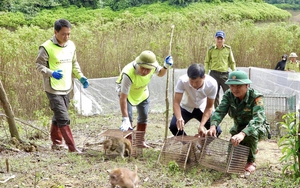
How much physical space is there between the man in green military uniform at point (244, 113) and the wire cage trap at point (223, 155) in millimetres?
127

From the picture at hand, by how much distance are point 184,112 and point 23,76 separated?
18.5 ft

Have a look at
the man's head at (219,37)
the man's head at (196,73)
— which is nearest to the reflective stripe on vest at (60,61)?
the man's head at (196,73)

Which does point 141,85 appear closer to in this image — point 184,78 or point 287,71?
point 184,78

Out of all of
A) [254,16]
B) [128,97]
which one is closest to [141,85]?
[128,97]

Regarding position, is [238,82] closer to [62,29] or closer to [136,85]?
[136,85]

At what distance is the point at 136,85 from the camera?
621 cm

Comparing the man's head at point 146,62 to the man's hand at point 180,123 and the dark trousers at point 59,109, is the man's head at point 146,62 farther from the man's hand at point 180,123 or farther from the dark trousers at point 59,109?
the dark trousers at point 59,109

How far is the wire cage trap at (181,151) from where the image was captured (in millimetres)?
5598

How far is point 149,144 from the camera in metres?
7.09

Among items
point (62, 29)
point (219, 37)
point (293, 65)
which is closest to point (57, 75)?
point (62, 29)

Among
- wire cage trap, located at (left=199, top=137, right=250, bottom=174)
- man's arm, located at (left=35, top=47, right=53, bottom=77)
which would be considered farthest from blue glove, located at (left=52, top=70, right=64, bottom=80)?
wire cage trap, located at (left=199, top=137, right=250, bottom=174)

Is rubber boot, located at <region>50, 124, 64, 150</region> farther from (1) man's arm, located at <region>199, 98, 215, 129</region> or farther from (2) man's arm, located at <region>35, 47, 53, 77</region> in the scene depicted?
(1) man's arm, located at <region>199, 98, 215, 129</region>

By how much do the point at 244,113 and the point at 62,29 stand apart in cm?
272

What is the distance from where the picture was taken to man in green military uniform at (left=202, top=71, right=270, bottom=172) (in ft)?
17.3
